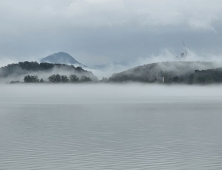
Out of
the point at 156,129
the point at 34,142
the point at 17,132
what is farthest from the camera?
the point at 156,129

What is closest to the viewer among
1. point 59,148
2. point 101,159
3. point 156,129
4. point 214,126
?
point 101,159

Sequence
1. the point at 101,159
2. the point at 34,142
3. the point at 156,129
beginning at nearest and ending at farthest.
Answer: the point at 101,159, the point at 34,142, the point at 156,129

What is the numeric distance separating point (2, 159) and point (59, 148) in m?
5.15

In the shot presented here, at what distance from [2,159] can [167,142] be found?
12212 millimetres

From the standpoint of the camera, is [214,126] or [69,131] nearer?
[69,131]

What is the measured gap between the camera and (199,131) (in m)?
42.8

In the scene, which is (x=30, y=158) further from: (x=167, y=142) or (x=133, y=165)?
(x=167, y=142)

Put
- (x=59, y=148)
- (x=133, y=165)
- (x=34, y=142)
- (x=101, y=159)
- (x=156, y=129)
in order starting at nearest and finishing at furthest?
1. (x=133, y=165)
2. (x=101, y=159)
3. (x=59, y=148)
4. (x=34, y=142)
5. (x=156, y=129)

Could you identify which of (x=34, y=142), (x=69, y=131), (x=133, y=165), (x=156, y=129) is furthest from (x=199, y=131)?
(x=133, y=165)

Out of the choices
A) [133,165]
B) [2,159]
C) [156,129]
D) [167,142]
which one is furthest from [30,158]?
[156,129]

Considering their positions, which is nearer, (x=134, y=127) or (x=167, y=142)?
(x=167, y=142)

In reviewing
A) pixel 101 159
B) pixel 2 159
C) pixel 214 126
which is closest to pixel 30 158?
pixel 2 159

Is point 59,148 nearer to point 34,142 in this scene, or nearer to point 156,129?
point 34,142

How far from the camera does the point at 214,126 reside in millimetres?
47719
